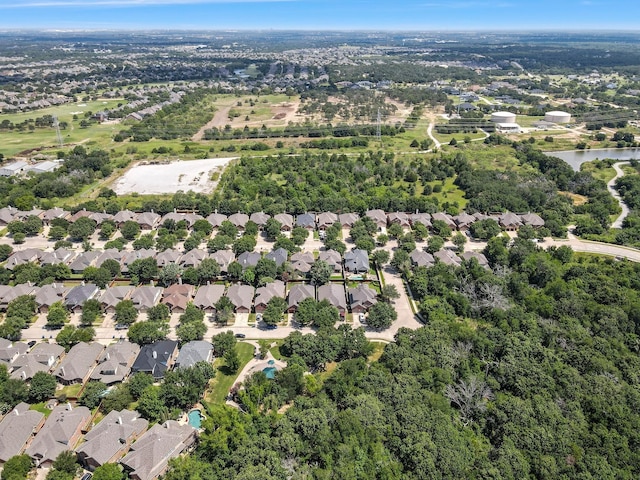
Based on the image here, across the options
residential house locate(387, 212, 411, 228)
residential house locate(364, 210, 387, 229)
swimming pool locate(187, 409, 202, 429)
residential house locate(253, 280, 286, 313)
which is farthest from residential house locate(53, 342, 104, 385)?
residential house locate(387, 212, 411, 228)

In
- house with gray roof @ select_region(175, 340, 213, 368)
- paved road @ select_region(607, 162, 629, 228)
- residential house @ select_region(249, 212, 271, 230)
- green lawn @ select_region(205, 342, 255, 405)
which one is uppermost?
residential house @ select_region(249, 212, 271, 230)

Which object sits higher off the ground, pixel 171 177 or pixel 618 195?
pixel 171 177

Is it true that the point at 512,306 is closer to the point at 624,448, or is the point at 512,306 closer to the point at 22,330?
the point at 624,448

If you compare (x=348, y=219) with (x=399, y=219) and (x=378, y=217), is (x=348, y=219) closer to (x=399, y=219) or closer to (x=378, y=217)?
(x=378, y=217)

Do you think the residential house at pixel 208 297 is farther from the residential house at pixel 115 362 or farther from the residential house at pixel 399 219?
the residential house at pixel 399 219

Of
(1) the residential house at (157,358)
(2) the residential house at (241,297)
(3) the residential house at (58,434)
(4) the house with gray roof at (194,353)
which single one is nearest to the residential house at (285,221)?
(2) the residential house at (241,297)

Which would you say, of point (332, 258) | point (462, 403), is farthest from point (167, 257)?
point (462, 403)

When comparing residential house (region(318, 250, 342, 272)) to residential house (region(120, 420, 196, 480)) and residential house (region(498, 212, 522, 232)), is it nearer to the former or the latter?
residential house (region(120, 420, 196, 480))

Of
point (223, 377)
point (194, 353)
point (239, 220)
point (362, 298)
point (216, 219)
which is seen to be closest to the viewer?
point (223, 377)
